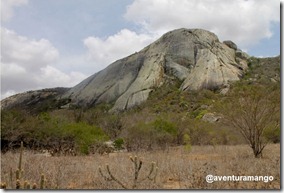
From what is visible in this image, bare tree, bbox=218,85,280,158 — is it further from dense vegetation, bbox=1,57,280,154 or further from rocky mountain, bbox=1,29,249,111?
rocky mountain, bbox=1,29,249,111

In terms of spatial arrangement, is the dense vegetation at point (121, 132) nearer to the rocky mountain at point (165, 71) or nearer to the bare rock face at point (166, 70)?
the rocky mountain at point (165, 71)

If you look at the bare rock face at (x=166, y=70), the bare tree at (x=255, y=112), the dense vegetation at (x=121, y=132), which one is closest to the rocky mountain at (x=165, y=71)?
the bare rock face at (x=166, y=70)

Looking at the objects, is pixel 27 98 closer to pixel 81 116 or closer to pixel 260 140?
pixel 81 116

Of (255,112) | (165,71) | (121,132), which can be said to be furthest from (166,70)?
(255,112)

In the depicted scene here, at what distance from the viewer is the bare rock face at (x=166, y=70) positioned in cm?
4953

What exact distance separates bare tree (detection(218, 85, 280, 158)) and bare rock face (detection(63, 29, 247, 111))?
3495 cm

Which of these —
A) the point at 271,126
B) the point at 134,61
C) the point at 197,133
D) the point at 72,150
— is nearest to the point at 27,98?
the point at 134,61

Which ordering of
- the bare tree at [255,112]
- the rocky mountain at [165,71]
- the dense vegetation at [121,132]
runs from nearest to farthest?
the bare tree at [255,112] < the dense vegetation at [121,132] < the rocky mountain at [165,71]

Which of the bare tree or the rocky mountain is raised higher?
the rocky mountain

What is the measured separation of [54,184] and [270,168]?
12.1 ft

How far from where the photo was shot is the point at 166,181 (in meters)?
6.57

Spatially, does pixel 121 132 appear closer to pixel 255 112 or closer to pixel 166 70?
pixel 255 112

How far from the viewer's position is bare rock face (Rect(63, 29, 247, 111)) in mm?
49531

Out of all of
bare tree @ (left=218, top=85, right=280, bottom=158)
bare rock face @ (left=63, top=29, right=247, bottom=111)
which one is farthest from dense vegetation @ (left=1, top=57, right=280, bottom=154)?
bare rock face @ (left=63, top=29, right=247, bottom=111)
